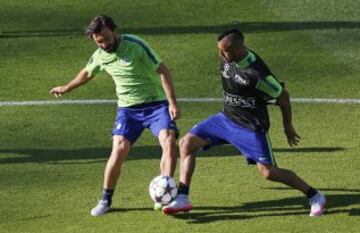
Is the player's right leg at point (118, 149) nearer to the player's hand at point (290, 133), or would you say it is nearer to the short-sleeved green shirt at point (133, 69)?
the short-sleeved green shirt at point (133, 69)

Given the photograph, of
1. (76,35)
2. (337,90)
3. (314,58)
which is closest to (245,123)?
(337,90)

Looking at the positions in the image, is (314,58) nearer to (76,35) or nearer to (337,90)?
(337,90)

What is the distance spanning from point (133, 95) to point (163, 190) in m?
1.13

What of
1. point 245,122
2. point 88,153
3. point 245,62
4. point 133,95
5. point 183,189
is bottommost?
point 88,153

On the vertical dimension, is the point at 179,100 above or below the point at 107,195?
below

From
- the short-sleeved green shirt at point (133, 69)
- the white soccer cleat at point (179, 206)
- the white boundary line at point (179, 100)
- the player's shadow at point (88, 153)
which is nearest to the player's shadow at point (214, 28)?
the white boundary line at point (179, 100)

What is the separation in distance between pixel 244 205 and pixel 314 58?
639 cm

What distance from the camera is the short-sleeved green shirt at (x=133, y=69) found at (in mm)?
10922

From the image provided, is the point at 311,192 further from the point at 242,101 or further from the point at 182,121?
the point at 182,121

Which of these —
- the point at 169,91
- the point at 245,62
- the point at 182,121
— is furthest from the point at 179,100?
the point at 245,62

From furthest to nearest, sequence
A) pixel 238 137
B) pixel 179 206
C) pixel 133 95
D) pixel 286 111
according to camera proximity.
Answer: pixel 133 95
pixel 238 137
pixel 179 206
pixel 286 111

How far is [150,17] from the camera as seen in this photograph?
63.8 feet

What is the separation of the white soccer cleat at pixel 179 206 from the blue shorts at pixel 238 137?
67 centimetres

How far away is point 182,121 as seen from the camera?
46.8 ft
